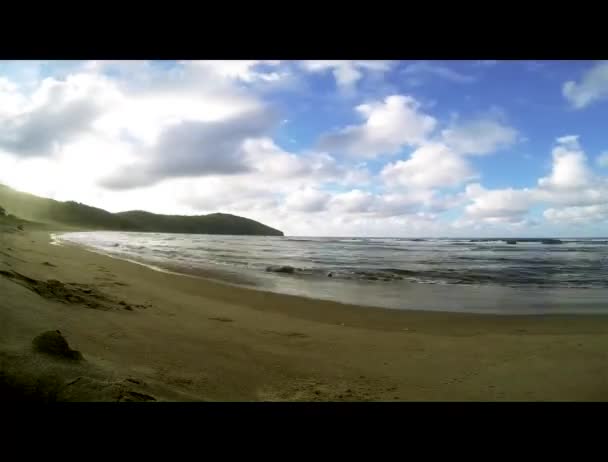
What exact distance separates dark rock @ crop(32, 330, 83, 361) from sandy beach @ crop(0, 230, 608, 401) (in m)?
0.08

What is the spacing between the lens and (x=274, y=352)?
439 cm

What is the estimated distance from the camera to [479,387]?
3.53 m

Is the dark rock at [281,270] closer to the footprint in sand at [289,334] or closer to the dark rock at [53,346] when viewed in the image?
the footprint in sand at [289,334]

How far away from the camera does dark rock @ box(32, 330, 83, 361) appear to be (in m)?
2.62

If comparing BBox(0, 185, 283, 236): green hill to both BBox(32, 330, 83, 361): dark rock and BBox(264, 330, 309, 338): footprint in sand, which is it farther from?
BBox(32, 330, 83, 361): dark rock

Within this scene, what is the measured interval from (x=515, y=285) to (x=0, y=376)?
1318 centimetres

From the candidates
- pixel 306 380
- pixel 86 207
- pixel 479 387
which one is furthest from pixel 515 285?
pixel 86 207

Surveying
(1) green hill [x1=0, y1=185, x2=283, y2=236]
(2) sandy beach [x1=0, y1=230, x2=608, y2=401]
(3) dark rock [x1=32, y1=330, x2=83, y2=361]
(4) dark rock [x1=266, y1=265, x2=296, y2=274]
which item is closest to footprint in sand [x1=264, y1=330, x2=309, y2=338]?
(2) sandy beach [x1=0, y1=230, x2=608, y2=401]

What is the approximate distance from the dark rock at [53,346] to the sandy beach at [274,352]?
80mm

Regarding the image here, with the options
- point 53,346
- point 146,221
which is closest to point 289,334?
point 53,346

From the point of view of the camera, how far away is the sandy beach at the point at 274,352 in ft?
8.98

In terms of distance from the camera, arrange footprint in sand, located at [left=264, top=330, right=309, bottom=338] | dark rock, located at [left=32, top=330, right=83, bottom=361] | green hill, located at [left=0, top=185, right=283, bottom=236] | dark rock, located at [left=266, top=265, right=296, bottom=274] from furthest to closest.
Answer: green hill, located at [left=0, top=185, right=283, bottom=236] → dark rock, located at [left=266, top=265, right=296, bottom=274] → footprint in sand, located at [left=264, top=330, right=309, bottom=338] → dark rock, located at [left=32, top=330, right=83, bottom=361]
